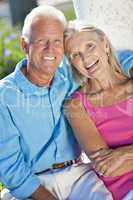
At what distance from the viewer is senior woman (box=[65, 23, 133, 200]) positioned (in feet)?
7.85

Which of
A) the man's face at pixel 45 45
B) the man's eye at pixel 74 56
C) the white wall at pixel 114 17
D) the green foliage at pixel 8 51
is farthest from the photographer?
the green foliage at pixel 8 51

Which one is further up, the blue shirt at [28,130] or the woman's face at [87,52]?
the woman's face at [87,52]

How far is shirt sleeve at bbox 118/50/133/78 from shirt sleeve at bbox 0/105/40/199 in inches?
24.2

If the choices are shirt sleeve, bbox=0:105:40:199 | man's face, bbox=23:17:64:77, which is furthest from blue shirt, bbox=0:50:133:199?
man's face, bbox=23:17:64:77

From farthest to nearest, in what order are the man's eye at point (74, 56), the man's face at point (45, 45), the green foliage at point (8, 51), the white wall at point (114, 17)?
the green foliage at point (8, 51) → the white wall at point (114, 17) → the man's eye at point (74, 56) → the man's face at point (45, 45)

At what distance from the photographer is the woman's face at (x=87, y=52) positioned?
241cm

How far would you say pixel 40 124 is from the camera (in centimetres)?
243

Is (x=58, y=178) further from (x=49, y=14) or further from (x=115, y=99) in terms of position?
(x=49, y=14)

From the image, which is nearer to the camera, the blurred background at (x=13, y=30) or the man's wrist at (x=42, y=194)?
the man's wrist at (x=42, y=194)

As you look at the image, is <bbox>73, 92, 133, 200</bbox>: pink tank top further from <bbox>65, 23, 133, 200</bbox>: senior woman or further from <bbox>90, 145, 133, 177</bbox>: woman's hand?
<bbox>90, 145, 133, 177</bbox>: woman's hand

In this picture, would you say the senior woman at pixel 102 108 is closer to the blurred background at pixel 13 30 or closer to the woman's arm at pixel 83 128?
the woman's arm at pixel 83 128

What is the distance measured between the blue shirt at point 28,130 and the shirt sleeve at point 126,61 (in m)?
0.30

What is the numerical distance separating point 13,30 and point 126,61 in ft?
11.2

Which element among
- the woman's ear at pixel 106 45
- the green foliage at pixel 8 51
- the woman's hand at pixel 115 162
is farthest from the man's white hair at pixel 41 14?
the green foliage at pixel 8 51
